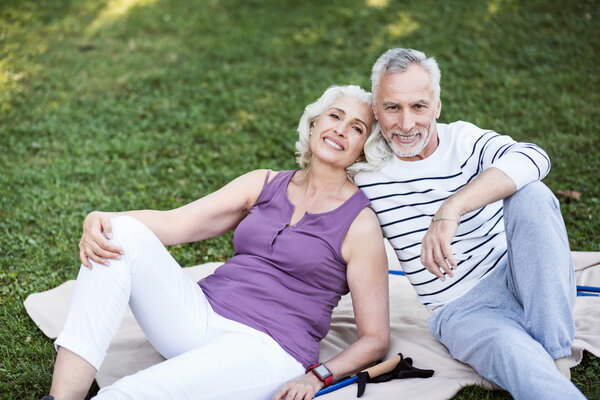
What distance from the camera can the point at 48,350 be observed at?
3.70 meters

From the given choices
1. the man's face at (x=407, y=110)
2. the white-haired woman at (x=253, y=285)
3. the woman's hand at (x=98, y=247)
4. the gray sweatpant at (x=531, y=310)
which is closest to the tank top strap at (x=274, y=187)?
the white-haired woman at (x=253, y=285)

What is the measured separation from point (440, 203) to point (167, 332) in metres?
1.53

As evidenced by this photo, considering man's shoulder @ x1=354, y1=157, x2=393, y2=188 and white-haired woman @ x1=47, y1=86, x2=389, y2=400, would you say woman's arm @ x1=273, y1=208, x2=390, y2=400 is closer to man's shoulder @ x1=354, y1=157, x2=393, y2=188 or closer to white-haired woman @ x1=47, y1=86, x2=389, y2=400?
white-haired woman @ x1=47, y1=86, x2=389, y2=400

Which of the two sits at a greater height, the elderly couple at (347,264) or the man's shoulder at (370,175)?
the man's shoulder at (370,175)

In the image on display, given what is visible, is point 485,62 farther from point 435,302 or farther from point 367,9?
point 435,302

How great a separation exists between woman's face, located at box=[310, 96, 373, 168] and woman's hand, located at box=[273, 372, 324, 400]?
45.2 inches

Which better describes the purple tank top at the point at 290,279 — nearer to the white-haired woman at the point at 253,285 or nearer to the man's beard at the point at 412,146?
the white-haired woman at the point at 253,285

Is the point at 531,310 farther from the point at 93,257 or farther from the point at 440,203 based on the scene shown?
the point at 93,257

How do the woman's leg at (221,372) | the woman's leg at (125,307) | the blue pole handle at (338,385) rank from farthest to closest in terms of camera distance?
the blue pole handle at (338,385), the woman's leg at (125,307), the woman's leg at (221,372)

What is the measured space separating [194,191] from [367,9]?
4.51 m

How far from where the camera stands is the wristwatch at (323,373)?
2.92 m

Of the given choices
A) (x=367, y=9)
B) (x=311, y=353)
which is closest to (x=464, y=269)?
(x=311, y=353)

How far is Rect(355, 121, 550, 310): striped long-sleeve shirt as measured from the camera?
328 cm

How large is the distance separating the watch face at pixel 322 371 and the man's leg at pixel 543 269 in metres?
0.96
